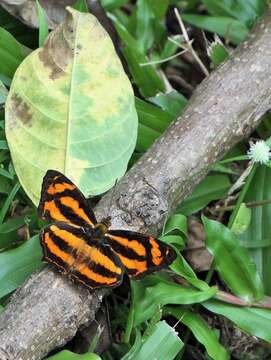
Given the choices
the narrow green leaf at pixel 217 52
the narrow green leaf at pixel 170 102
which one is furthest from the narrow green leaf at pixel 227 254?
the narrow green leaf at pixel 217 52

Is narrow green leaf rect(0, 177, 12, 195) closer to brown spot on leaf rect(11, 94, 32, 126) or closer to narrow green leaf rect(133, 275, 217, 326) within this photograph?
brown spot on leaf rect(11, 94, 32, 126)

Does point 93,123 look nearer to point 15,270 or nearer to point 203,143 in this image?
point 203,143

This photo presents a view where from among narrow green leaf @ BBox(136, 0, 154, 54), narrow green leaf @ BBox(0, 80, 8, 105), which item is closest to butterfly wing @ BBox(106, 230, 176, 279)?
narrow green leaf @ BBox(0, 80, 8, 105)

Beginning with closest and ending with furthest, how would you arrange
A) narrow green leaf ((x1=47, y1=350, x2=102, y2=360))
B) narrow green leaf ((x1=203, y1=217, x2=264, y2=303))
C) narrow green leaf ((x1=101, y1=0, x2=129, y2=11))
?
narrow green leaf ((x1=47, y1=350, x2=102, y2=360))
narrow green leaf ((x1=203, y1=217, x2=264, y2=303))
narrow green leaf ((x1=101, y1=0, x2=129, y2=11))

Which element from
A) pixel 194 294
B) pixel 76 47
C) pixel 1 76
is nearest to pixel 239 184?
pixel 194 294

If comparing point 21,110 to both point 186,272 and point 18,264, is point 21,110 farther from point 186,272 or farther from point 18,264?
point 186,272

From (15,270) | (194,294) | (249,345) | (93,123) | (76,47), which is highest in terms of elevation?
(76,47)
